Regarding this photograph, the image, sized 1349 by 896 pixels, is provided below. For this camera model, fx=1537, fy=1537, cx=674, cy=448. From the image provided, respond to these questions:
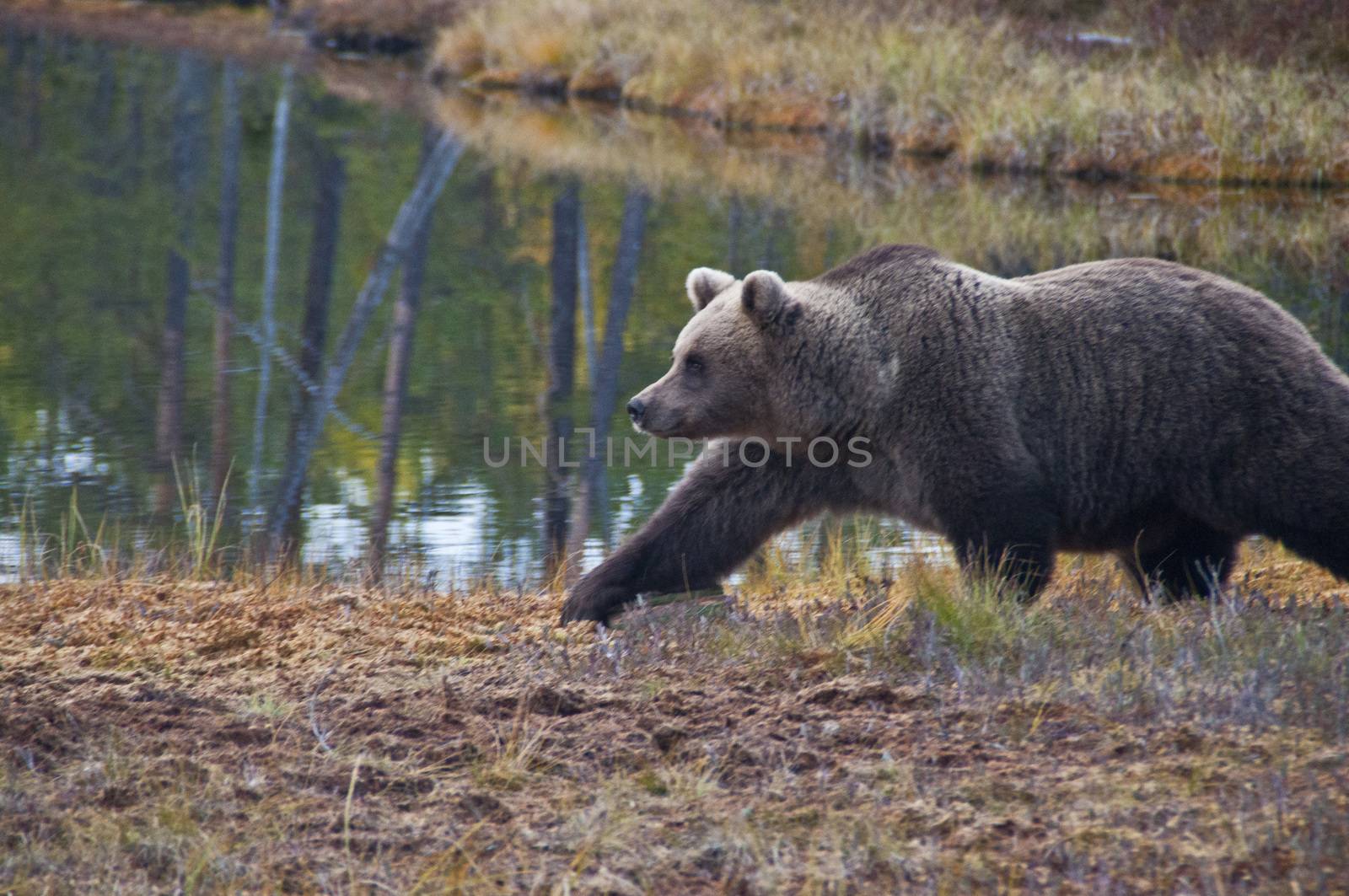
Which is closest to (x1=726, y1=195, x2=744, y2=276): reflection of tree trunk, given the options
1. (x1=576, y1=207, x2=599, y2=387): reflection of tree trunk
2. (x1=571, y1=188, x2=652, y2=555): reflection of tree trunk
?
(x1=571, y1=188, x2=652, y2=555): reflection of tree trunk

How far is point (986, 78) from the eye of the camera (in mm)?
24188

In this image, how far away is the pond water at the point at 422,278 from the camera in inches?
416

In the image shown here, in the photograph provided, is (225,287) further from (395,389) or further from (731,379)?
(731,379)

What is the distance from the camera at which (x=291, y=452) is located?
11688mm

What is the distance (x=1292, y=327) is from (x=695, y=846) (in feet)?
12.7

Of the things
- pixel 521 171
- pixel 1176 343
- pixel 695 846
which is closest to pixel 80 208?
pixel 521 171

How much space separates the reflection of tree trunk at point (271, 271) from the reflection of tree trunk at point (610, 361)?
2.32 meters

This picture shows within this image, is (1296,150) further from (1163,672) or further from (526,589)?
(1163,672)

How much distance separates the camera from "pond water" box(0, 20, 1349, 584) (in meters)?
10.6

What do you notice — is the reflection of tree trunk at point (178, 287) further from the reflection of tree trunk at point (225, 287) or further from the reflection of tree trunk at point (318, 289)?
the reflection of tree trunk at point (318, 289)

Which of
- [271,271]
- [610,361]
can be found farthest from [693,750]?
[271,271]

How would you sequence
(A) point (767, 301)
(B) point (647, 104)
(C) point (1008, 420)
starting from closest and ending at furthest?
(C) point (1008, 420) → (A) point (767, 301) → (B) point (647, 104)

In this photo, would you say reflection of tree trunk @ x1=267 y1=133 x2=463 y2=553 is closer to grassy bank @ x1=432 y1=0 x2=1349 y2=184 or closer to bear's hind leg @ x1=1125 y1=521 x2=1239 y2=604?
bear's hind leg @ x1=1125 y1=521 x2=1239 y2=604

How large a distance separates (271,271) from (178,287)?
258 cm
